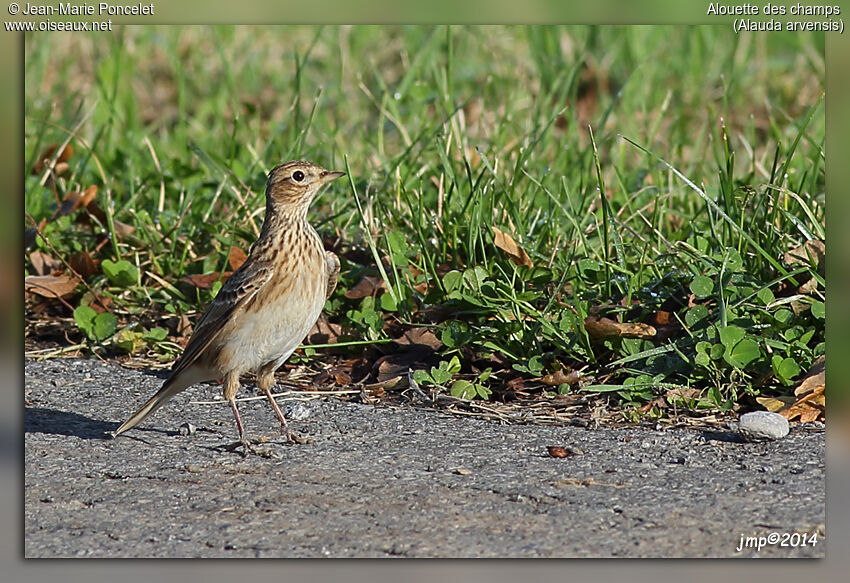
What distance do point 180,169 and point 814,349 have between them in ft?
13.5

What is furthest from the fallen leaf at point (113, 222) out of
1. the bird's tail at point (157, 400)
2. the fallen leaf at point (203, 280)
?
the bird's tail at point (157, 400)

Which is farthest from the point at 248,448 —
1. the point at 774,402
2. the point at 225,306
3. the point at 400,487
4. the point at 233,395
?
the point at 774,402

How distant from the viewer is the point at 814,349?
196 inches

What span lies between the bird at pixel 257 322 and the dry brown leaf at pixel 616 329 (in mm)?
1195

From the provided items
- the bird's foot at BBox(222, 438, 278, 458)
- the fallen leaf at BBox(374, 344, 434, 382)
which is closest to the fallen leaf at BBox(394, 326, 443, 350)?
the fallen leaf at BBox(374, 344, 434, 382)

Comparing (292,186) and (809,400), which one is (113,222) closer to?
(292,186)

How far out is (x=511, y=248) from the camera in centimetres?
569

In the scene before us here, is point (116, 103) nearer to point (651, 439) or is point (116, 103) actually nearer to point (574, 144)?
point (574, 144)

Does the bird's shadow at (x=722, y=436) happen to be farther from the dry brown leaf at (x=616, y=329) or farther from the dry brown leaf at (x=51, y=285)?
the dry brown leaf at (x=51, y=285)

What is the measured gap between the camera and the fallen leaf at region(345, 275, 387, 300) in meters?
5.80

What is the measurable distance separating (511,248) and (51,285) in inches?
96.5

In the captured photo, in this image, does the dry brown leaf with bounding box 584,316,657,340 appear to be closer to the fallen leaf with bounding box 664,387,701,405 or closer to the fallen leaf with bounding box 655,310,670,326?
the fallen leaf with bounding box 655,310,670,326

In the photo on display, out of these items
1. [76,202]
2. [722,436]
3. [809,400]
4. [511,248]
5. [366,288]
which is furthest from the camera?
[76,202]

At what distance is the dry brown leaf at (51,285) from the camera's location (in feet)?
20.2
